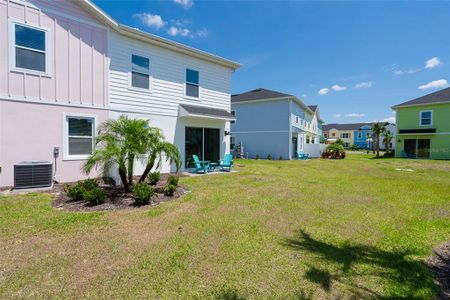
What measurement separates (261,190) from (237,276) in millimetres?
5304

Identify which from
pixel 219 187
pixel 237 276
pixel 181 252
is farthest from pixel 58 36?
pixel 237 276

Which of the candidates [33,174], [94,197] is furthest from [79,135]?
[94,197]

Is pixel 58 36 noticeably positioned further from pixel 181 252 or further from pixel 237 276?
pixel 237 276

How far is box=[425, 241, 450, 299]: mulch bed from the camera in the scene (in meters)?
→ 2.88

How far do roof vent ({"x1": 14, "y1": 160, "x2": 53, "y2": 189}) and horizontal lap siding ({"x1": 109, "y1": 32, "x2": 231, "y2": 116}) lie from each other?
351 cm

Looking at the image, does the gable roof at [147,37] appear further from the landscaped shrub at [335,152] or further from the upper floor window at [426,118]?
the upper floor window at [426,118]

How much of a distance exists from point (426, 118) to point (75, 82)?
3454 centimetres

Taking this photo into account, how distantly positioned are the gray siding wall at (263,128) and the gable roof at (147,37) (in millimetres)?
10916

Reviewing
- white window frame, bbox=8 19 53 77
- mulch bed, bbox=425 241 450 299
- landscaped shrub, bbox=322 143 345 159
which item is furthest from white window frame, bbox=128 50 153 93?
landscaped shrub, bbox=322 143 345 159

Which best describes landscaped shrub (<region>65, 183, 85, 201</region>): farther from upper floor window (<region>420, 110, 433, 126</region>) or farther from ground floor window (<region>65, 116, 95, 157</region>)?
upper floor window (<region>420, 110, 433, 126</region>)

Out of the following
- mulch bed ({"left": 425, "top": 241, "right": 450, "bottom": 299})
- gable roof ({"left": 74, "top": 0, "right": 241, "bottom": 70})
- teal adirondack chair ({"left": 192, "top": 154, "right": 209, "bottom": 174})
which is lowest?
mulch bed ({"left": 425, "top": 241, "right": 450, "bottom": 299})

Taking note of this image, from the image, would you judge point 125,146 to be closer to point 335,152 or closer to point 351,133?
point 335,152

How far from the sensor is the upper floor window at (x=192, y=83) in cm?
1218

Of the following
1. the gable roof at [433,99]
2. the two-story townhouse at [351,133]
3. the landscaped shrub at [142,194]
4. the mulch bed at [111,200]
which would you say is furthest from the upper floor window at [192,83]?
the two-story townhouse at [351,133]
